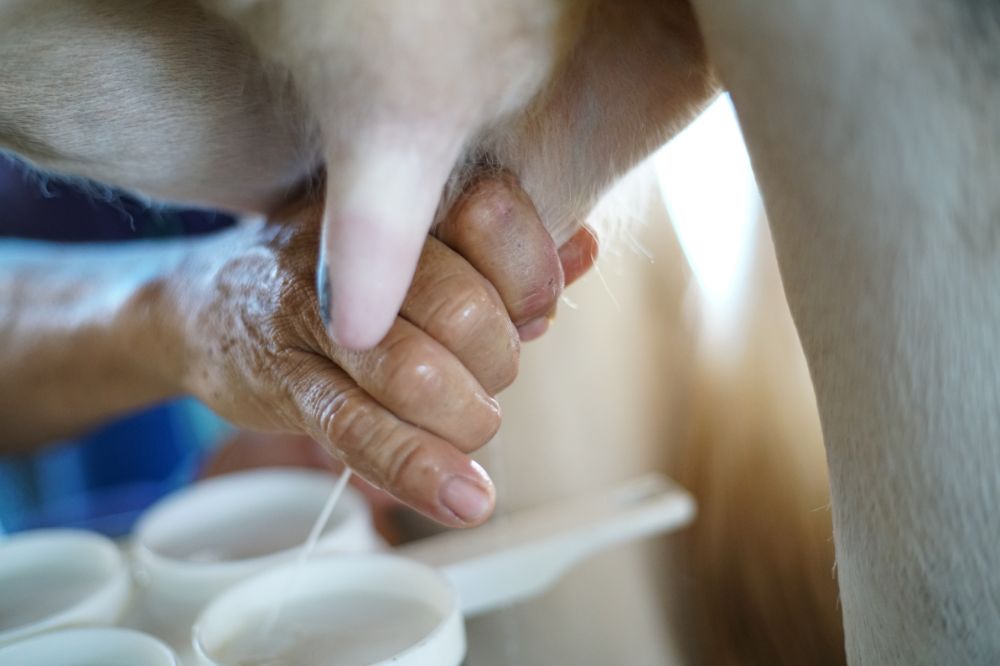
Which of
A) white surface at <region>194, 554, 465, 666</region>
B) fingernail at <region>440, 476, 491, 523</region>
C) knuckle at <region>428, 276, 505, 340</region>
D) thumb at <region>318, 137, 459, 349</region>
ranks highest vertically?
thumb at <region>318, 137, 459, 349</region>

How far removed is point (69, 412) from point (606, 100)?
57cm

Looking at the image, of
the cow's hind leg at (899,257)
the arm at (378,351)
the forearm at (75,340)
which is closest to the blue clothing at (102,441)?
the forearm at (75,340)

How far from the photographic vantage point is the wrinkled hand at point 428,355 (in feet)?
1.19

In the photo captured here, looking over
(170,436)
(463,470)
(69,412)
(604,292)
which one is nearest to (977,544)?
(463,470)

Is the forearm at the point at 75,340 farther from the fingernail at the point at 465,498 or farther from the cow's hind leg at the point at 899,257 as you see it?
the cow's hind leg at the point at 899,257

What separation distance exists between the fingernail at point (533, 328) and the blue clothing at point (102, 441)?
2.22 ft

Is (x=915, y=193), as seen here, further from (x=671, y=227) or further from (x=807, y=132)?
(x=671, y=227)

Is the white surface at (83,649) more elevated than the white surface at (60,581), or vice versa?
the white surface at (83,649)

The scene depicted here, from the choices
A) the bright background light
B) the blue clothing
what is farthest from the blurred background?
the blue clothing

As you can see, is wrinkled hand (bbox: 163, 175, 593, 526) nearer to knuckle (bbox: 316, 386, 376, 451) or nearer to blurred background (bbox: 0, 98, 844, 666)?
knuckle (bbox: 316, 386, 376, 451)

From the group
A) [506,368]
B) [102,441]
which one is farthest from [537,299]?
[102,441]

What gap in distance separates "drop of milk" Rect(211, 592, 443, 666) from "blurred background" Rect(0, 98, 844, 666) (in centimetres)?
11

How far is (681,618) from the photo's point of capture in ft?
1.96

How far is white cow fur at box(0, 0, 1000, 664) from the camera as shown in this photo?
0.23 meters
